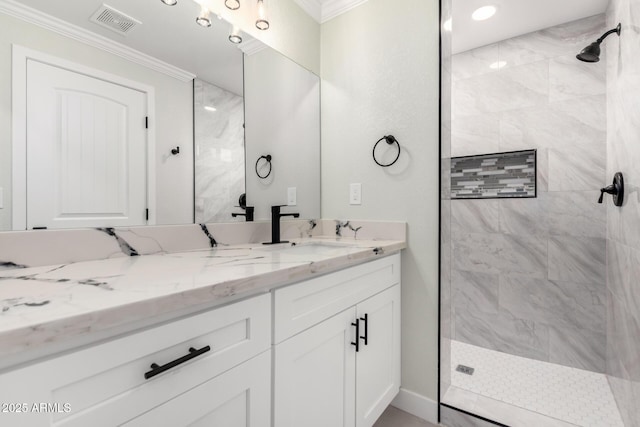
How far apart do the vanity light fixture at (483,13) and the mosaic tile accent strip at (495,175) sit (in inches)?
37.2

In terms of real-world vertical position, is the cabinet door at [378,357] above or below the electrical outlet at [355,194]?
below

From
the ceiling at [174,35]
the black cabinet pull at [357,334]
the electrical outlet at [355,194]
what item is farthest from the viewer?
the electrical outlet at [355,194]

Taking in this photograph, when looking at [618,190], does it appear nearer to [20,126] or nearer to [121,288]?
[121,288]

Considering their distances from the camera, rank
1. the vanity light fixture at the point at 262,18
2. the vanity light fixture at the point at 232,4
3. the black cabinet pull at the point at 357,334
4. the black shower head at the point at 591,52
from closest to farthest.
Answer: the black cabinet pull at the point at 357,334
the vanity light fixture at the point at 232,4
the vanity light fixture at the point at 262,18
the black shower head at the point at 591,52

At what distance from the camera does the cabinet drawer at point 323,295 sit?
877mm

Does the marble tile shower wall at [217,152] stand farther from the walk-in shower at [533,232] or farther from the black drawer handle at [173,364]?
the walk-in shower at [533,232]

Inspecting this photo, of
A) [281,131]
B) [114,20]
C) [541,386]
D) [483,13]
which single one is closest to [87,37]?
[114,20]

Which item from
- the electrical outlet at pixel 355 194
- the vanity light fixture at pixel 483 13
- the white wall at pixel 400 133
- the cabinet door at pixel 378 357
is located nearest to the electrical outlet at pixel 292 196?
the white wall at pixel 400 133

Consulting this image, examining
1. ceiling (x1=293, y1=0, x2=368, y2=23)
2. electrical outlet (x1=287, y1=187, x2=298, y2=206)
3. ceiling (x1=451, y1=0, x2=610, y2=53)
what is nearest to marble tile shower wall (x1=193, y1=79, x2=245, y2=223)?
electrical outlet (x1=287, y1=187, x2=298, y2=206)

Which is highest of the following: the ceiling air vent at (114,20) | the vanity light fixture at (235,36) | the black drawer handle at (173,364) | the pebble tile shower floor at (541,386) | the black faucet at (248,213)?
the vanity light fixture at (235,36)

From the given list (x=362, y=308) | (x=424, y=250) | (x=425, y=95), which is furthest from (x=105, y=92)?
(x=424, y=250)

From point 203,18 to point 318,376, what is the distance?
1546 mm

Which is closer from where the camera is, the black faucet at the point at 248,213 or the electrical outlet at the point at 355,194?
the black faucet at the point at 248,213

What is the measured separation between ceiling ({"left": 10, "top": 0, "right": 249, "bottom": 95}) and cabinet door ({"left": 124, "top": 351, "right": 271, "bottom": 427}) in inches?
46.1
